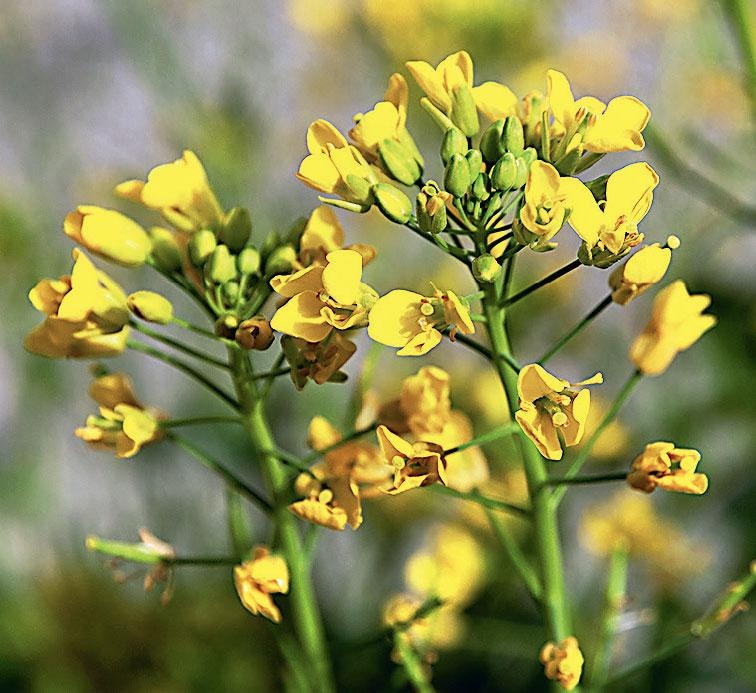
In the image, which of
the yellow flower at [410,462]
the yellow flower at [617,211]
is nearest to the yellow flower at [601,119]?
the yellow flower at [617,211]

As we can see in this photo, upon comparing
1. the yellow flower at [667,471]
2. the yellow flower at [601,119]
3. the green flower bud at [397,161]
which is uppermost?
the yellow flower at [601,119]

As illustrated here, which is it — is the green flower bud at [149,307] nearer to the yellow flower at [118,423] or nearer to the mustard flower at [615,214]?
the yellow flower at [118,423]

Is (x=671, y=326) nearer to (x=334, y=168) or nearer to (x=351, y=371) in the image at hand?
(x=334, y=168)

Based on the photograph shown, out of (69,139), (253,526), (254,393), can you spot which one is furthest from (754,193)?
(254,393)

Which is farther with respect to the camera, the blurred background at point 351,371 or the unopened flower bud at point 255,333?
the blurred background at point 351,371

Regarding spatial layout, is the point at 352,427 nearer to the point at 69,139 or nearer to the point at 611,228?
the point at 611,228

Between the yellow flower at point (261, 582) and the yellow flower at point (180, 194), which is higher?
the yellow flower at point (180, 194)

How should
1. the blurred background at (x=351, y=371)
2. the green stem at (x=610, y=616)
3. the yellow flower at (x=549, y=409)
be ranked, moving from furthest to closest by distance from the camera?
Answer: 1. the blurred background at (x=351, y=371)
2. the green stem at (x=610, y=616)
3. the yellow flower at (x=549, y=409)

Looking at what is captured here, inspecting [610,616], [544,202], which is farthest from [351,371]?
[544,202]
